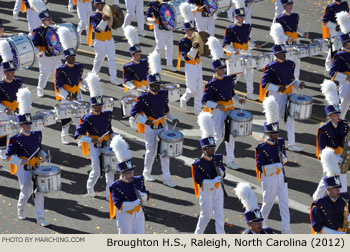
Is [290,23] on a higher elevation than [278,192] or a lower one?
higher

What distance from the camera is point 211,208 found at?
664 inches

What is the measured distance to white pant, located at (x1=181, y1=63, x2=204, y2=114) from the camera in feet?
Answer: 75.4

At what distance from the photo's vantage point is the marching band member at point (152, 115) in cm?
1903

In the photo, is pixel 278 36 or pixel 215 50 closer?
pixel 215 50

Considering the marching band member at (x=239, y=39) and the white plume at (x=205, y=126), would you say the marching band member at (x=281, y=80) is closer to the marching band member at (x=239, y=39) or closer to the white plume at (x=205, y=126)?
the marching band member at (x=239, y=39)

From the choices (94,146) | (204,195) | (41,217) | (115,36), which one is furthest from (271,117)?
(115,36)

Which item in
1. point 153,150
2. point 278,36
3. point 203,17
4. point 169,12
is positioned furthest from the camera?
point 203,17

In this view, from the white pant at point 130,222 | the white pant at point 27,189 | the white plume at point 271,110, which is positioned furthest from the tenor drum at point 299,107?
the white pant at point 27,189

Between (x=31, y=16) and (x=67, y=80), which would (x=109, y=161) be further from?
(x=31, y=16)

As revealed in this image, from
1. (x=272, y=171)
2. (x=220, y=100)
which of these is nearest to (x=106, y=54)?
(x=220, y=100)

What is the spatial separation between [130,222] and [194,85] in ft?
25.5

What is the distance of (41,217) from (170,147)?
10.3ft

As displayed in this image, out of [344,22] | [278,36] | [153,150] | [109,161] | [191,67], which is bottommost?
[153,150]

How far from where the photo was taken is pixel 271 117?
17.6m
